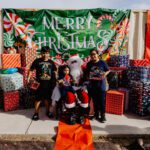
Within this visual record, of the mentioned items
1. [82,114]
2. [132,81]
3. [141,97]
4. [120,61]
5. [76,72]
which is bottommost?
[82,114]

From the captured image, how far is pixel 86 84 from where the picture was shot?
5.82 meters

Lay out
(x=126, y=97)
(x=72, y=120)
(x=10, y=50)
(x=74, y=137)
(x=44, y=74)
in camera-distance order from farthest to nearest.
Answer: (x=10, y=50) → (x=126, y=97) → (x=44, y=74) → (x=72, y=120) → (x=74, y=137)

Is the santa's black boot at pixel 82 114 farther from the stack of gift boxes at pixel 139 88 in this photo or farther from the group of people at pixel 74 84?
the stack of gift boxes at pixel 139 88

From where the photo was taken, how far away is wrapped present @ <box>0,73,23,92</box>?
21.9ft

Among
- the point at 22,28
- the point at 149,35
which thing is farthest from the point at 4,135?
the point at 149,35

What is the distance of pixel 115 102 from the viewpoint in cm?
635

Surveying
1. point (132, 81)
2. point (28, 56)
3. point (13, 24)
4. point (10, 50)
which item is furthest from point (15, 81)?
point (132, 81)

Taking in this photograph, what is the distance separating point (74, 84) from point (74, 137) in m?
1.37

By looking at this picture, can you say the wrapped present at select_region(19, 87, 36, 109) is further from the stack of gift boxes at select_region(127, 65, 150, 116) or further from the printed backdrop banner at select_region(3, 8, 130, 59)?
the stack of gift boxes at select_region(127, 65, 150, 116)

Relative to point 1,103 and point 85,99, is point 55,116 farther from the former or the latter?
point 1,103

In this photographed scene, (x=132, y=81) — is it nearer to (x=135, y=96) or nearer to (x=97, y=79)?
(x=135, y=96)

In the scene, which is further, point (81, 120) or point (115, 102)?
point (115, 102)

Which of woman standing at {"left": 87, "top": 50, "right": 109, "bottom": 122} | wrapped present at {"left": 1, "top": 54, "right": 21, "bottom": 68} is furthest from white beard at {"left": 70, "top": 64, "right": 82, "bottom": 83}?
wrapped present at {"left": 1, "top": 54, "right": 21, "bottom": 68}

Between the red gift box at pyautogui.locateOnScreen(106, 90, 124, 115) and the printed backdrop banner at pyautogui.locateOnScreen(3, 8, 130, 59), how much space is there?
211 centimetres
